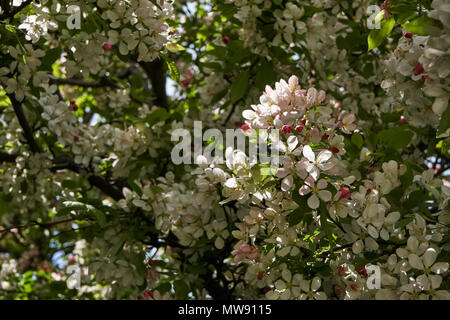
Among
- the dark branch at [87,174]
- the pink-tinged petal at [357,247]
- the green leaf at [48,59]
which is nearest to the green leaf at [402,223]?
the pink-tinged petal at [357,247]

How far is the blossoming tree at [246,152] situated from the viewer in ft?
6.07

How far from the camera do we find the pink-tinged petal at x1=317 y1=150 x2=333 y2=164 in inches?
70.4

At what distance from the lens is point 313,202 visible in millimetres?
1768

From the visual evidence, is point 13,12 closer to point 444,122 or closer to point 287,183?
point 287,183

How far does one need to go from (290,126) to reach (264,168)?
17 cm

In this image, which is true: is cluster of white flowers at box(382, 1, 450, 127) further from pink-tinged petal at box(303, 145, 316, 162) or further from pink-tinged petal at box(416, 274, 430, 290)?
pink-tinged petal at box(416, 274, 430, 290)

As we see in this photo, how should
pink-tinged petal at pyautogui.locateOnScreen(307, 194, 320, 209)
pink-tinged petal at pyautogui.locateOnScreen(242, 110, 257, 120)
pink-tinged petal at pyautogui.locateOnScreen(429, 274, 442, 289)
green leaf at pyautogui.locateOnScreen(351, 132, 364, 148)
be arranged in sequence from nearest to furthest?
1. pink-tinged petal at pyautogui.locateOnScreen(429, 274, 442, 289)
2. pink-tinged petal at pyautogui.locateOnScreen(307, 194, 320, 209)
3. pink-tinged petal at pyautogui.locateOnScreen(242, 110, 257, 120)
4. green leaf at pyautogui.locateOnScreen(351, 132, 364, 148)

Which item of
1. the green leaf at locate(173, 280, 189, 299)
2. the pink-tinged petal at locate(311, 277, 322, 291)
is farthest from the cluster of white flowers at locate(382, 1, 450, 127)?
the green leaf at locate(173, 280, 189, 299)

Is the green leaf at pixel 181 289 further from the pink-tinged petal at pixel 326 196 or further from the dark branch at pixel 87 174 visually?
the pink-tinged petal at pixel 326 196

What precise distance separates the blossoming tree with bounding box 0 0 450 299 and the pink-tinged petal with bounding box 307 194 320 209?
0.09ft

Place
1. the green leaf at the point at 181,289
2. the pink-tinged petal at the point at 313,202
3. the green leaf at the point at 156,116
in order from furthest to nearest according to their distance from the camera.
→ the green leaf at the point at 156,116 → the green leaf at the point at 181,289 → the pink-tinged petal at the point at 313,202

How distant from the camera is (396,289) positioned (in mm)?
1769
